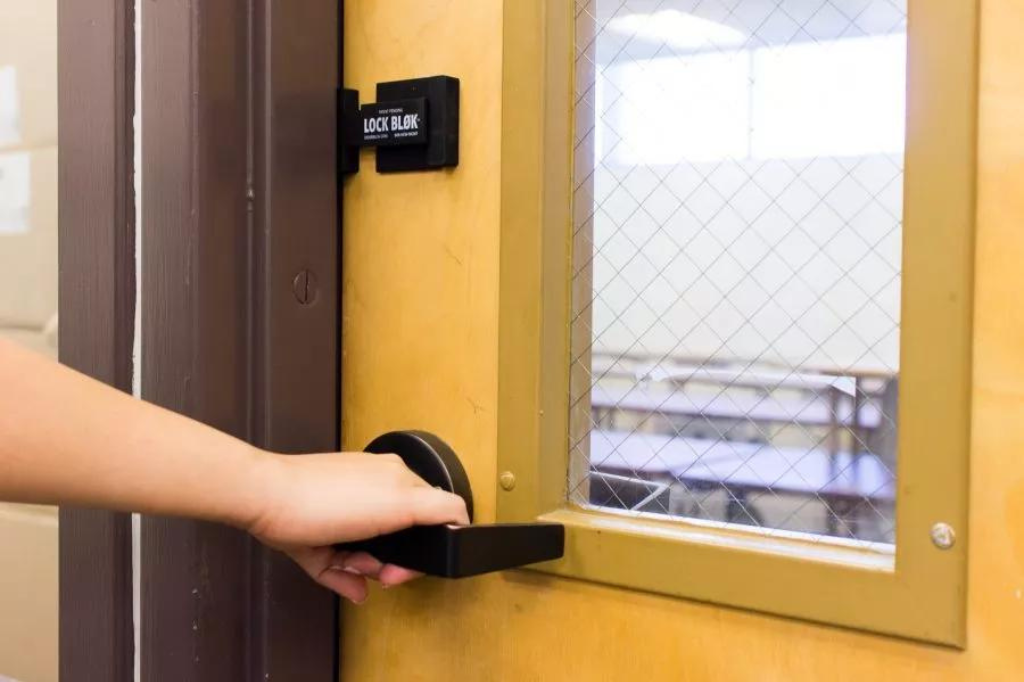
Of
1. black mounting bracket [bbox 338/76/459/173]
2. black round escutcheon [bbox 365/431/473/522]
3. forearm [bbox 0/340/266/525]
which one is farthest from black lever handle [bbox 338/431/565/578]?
black mounting bracket [bbox 338/76/459/173]

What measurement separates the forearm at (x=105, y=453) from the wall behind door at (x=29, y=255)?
1.08ft

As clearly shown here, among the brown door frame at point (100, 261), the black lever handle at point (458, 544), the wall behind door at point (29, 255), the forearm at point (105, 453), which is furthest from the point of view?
the wall behind door at point (29, 255)

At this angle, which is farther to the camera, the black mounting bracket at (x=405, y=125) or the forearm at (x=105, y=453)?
the black mounting bracket at (x=405, y=125)

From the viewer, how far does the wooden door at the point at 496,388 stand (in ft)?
1.85

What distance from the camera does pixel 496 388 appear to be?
0.74m

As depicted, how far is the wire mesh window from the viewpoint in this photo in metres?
0.62

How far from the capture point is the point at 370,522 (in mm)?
649

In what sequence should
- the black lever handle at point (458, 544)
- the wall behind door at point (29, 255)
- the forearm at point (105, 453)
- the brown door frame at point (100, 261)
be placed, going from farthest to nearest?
the wall behind door at point (29, 255) → the brown door frame at point (100, 261) → the black lever handle at point (458, 544) → the forearm at point (105, 453)

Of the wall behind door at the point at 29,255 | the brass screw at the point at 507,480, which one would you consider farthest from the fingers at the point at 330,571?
the wall behind door at the point at 29,255

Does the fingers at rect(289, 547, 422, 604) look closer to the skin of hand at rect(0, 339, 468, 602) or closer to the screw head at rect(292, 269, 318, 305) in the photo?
the skin of hand at rect(0, 339, 468, 602)

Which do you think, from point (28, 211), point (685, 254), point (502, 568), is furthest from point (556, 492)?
point (28, 211)

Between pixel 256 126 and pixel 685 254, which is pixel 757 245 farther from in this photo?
pixel 256 126

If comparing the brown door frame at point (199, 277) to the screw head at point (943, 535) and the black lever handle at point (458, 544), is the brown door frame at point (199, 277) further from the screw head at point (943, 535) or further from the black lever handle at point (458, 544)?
the screw head at point (943, 535)

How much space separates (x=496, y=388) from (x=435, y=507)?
11cm
